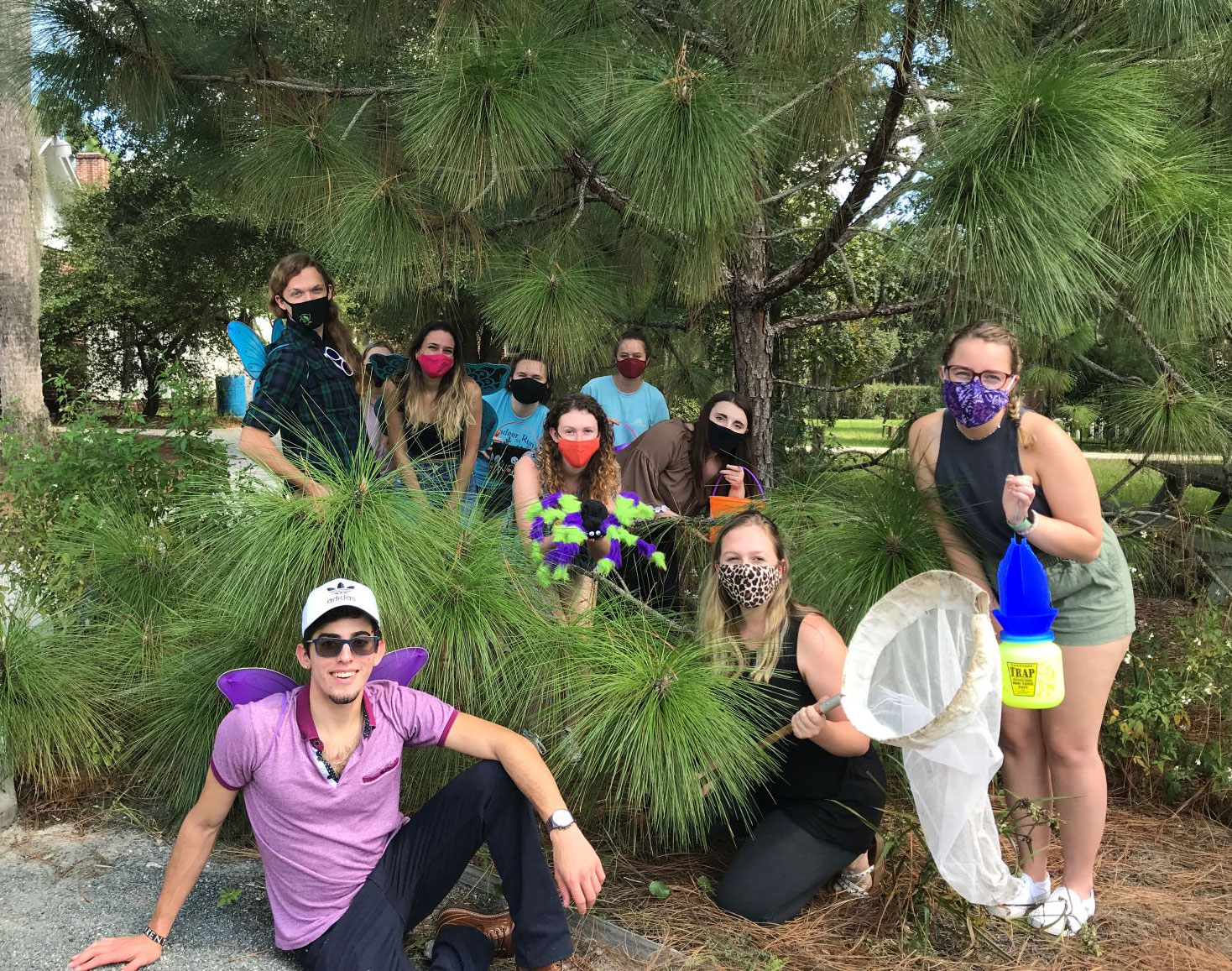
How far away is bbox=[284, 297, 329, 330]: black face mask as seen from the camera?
2992mm

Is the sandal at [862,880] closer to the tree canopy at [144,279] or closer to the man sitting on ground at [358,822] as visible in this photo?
the man sitting on ground at [358,822]

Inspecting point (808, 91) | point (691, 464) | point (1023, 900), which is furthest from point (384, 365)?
point (1023, 900)

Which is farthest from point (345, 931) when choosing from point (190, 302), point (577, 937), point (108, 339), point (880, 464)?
point (108, 339)

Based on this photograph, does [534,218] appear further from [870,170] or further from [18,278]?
[18,278]

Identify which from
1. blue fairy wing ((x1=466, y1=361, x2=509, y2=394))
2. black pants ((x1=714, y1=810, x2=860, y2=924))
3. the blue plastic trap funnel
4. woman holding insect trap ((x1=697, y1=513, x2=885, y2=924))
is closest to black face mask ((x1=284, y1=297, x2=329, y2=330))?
blue fairy wing ((x1=466, y1=361, x2=509, y2=394))

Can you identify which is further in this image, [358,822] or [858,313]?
[858,313]

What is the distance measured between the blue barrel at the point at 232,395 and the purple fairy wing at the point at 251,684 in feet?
41.9

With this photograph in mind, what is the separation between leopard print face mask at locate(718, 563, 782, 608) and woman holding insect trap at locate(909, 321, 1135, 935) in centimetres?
46

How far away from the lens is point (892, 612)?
2.03 m

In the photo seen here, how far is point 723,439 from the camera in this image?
312 cm

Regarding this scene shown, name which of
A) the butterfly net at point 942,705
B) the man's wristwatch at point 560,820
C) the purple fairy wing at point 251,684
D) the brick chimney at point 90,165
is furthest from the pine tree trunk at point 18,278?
the brick chimney at point 90,165

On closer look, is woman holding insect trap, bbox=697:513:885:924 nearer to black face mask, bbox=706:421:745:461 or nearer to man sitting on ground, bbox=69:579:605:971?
man sitting on ground, bbox=69:579:605:971

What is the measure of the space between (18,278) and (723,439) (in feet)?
26.8

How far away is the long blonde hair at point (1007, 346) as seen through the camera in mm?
2143
